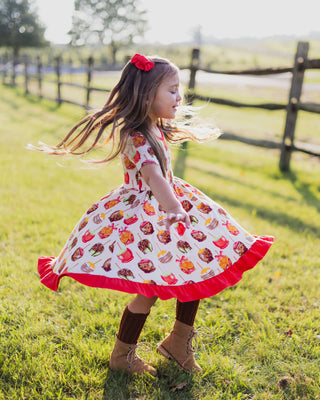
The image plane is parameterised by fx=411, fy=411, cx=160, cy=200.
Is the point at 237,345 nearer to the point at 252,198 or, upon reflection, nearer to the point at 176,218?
the point at 176,218

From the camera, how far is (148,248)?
1970 mm

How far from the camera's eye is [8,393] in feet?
6.49

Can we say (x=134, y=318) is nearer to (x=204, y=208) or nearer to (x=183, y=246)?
(x=183, y=246)

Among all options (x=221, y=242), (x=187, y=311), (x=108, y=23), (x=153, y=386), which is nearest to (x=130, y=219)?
(x=221, y=242)

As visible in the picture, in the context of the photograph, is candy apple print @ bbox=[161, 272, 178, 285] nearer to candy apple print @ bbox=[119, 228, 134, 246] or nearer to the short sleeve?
candy apple print @ bbox=[119, 228, 134, 246]

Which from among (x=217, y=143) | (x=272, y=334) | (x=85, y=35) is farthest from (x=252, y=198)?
(x=85, y=35)

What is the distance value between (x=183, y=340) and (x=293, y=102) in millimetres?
5560

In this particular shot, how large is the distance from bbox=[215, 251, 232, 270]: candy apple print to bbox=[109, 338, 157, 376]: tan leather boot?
0.64 metres

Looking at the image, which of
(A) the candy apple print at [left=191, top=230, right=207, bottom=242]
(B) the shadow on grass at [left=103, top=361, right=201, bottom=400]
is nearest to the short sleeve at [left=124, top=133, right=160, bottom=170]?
(A) the candy apple print at [left=191, top=230, right=207, bottom=242]

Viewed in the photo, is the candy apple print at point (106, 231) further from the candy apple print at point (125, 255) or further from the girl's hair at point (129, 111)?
the girl's hair at point (129, 111)

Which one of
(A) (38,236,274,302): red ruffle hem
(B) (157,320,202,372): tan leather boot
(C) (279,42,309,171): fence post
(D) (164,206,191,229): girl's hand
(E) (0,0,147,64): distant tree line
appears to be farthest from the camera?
(E) (0,0,147,64): distant tree line

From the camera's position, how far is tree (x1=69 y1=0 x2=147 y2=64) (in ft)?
205

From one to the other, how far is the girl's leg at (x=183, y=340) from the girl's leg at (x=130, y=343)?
16 cm

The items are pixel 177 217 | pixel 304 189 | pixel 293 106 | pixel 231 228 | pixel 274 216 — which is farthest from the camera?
pixel 293 106
